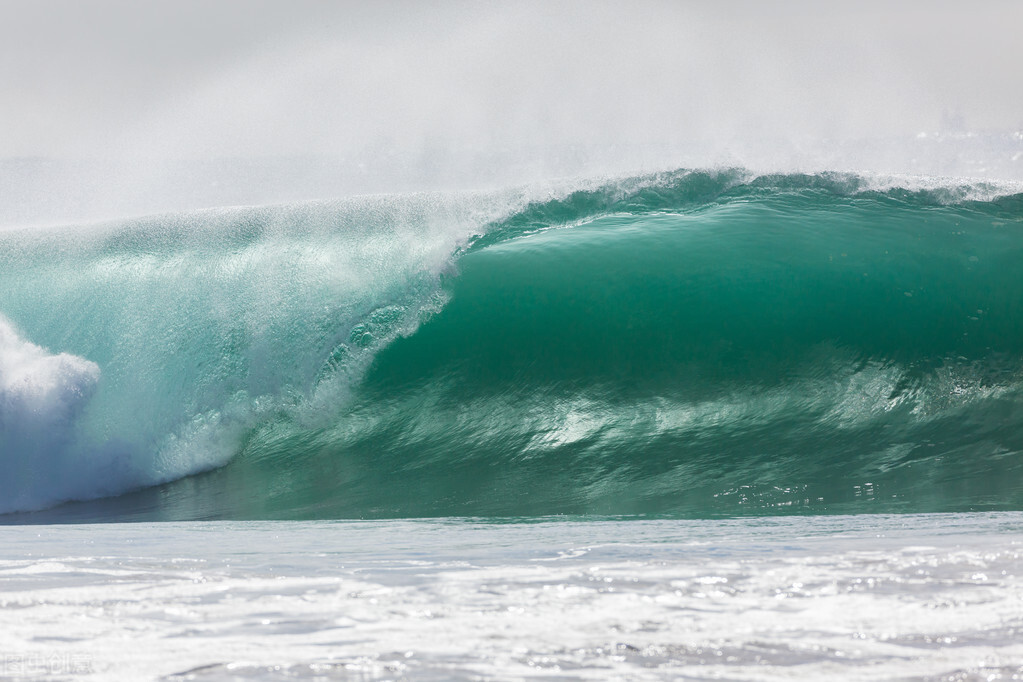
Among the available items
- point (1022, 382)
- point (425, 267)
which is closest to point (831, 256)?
point (1022, 382)

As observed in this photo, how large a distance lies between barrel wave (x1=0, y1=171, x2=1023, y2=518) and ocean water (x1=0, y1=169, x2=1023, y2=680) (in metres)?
0.02

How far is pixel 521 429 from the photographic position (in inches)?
199

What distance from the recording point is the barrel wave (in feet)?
15.2

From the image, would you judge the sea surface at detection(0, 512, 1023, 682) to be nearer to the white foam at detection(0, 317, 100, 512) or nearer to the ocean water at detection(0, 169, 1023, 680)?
the ocean water at detection(0, 169, 1023, 680)

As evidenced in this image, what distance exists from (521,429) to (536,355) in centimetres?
61

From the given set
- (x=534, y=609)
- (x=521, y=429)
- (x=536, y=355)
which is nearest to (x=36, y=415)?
(x=521, y=429)

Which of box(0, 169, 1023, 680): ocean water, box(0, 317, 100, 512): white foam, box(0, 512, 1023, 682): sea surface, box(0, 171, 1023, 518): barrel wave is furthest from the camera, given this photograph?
box(0, 317, 100, 512): white foam

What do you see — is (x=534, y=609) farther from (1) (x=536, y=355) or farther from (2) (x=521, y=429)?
(1) (x=536, y=355)

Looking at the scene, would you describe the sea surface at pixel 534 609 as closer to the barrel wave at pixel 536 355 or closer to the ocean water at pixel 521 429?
the ocean water at pixel 521 429

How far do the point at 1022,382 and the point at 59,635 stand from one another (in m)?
5.00

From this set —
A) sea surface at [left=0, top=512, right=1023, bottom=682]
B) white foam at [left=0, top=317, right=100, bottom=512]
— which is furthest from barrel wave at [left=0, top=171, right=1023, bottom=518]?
sea surface at [left=0, top=512, right=1023, bottom=682]

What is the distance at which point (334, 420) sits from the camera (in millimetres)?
5266

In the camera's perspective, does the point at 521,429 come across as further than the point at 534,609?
Yes

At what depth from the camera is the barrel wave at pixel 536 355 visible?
464 centimetres
